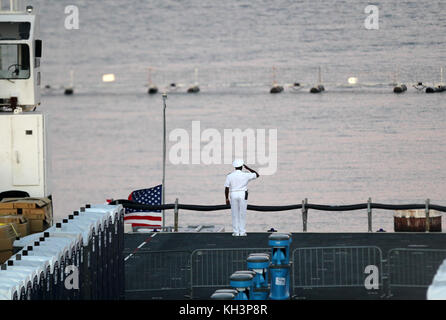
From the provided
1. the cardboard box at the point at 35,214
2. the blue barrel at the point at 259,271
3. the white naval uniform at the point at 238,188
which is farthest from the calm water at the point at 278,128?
the blue barrel at the point at 259,271

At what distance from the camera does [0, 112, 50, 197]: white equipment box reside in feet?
98.8

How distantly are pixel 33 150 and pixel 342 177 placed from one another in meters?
49.7

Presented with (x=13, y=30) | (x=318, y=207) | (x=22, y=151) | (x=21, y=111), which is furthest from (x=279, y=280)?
(x=13, y=30)

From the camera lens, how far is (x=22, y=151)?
30266mm

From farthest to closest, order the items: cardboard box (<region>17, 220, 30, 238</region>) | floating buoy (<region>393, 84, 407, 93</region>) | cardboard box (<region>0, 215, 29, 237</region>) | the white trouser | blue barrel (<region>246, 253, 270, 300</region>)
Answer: floating buoy (<region>393, 84, 407, 93</region>)
the white trouser
cardboard box (<region>17, 220, 30, 238</region>)
cardboard box (<region>0, 215, 29, 237</region>)
blue barrel (<region>246, 253, 270, 300</region>)

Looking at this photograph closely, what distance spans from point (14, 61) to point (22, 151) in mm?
2480

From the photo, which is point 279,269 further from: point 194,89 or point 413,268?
point 194,89

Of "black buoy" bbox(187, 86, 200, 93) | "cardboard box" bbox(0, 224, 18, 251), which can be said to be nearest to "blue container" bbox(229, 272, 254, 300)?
"cardboard box" bbox(0, 224, 18, 251)

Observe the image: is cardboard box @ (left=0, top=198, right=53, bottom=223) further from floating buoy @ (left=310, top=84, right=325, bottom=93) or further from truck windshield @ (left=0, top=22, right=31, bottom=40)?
floating buoy @ (left=310, top=84, right=325, bottom=93)

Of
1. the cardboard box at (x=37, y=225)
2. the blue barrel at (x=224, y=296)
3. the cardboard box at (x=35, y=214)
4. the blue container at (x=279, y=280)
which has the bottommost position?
the blue container at (x=279, y=280)

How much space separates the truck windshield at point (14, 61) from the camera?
101 feet

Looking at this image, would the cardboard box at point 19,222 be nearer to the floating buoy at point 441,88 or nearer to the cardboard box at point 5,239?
the cardboard box at point 5,239

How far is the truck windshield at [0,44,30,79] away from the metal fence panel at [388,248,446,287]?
1164 centimetres

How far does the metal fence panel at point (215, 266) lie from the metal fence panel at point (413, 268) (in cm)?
282
